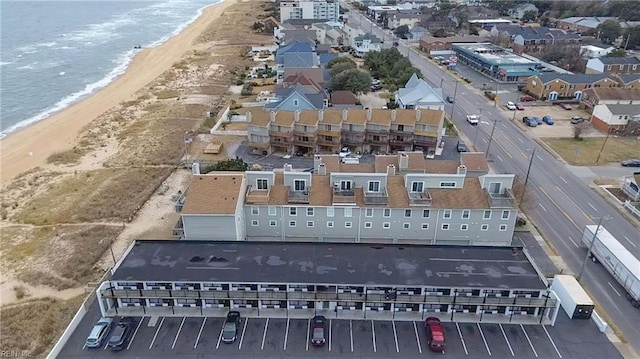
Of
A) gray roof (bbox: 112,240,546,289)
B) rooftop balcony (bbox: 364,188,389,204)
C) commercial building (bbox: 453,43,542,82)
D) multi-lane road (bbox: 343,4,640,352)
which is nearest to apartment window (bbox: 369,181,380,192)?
rooftop balcony (bbox: 364,188,389,204)

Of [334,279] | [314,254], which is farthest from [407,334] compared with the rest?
[314,254]

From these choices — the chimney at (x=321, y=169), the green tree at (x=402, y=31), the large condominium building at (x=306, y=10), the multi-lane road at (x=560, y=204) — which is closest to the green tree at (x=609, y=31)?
the green tree at (x=402, y=31)

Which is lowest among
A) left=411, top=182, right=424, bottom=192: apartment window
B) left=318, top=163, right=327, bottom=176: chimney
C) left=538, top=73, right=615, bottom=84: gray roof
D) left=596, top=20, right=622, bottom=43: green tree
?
left=538, top=73, right=615, bottom=84: gray roof

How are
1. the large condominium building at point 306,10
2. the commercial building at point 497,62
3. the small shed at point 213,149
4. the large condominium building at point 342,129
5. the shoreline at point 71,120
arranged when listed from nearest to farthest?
the large condominium building at point 342,129 → the small shed at point 213,149 → the shoreline at point 71,120 → the commercial building at point 497,62 → the large condominium building at point 306,10

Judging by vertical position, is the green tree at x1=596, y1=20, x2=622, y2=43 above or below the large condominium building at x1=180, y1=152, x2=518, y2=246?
above

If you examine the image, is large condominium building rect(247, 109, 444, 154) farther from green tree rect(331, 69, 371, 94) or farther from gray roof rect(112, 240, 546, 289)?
gray roof rect(112, 240, 546, 289)

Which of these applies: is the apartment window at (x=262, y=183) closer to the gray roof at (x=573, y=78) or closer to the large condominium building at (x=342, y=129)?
the large condominium building at (x=342, y=129)
